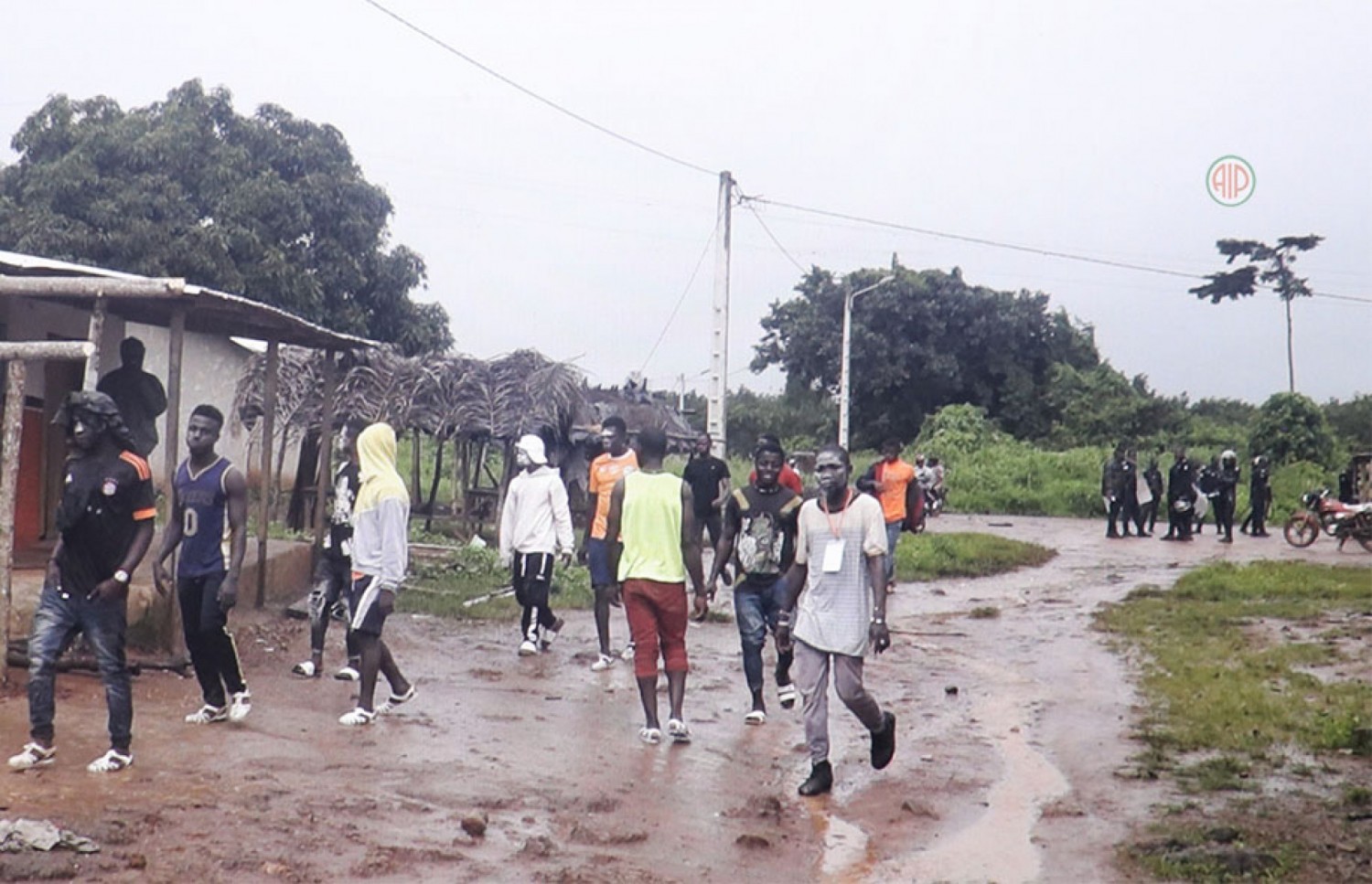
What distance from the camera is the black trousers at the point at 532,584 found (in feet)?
38.9

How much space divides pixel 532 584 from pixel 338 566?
1963 millimetres

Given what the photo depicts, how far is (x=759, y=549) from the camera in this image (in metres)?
9.69

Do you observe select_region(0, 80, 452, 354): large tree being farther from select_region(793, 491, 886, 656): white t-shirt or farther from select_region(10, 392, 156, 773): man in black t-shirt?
select_region(793, 491, 886, 656): white t-shirt

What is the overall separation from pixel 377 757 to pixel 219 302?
11.9ft

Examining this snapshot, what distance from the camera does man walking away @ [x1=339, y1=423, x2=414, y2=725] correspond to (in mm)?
8727

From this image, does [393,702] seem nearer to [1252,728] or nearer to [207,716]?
[207,716]

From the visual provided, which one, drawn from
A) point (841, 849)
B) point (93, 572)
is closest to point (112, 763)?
point (93, 572)

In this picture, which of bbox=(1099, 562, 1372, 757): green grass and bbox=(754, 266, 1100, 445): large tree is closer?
bbox=(1099, 562, 1372, 757): green grass

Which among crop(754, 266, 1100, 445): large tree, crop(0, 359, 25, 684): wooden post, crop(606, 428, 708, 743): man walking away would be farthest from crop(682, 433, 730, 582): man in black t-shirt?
crop(754, 266, 1100, 445): large tree

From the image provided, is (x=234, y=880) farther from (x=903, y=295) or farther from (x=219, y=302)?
(x=903, y=295)

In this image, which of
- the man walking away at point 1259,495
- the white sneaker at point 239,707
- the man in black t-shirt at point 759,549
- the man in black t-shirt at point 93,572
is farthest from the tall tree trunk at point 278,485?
the man walking away at point 1259,495

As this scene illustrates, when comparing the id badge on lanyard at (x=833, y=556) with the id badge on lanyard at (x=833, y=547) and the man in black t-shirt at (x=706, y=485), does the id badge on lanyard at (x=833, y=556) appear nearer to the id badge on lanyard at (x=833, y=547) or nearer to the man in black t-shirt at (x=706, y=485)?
the id badge on lanyard at (x=833, y=547)

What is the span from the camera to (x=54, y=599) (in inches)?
287

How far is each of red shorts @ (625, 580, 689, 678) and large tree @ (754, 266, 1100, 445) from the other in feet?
138
